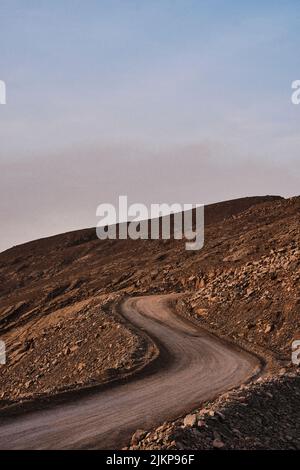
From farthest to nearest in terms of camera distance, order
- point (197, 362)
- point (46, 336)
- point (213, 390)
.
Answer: point (46, 336), point (197, 362), point (213, 390)

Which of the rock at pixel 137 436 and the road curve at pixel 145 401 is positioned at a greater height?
the rock at pixel 137 436

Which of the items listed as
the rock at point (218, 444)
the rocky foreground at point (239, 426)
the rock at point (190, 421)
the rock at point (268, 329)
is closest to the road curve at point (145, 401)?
the rocky foreground at point (239, 426)

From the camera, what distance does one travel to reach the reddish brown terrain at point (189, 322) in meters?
16.0

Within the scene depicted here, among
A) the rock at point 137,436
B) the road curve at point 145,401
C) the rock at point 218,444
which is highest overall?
the rock at point 218,444

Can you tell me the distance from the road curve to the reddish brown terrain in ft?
0.92

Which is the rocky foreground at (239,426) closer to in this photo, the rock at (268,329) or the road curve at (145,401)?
the road curve at (145,401)

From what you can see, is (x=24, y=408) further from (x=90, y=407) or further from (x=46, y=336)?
(x=46, y=336)

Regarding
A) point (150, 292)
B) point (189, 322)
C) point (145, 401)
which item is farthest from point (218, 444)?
point (150, 292)

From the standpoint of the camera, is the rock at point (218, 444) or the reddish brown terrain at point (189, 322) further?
the reddish brown terrain at point (189, 322)

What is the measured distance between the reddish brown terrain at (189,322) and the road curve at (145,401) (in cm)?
28

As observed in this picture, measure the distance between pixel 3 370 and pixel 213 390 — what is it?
845 inches

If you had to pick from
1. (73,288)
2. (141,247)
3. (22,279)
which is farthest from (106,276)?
(22,279)

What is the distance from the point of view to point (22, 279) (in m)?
85.6
